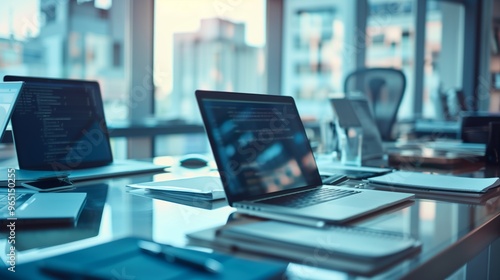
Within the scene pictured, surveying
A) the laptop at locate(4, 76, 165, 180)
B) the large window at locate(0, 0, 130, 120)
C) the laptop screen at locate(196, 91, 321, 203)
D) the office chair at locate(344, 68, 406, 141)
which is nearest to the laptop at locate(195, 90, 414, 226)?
the laptop screen at locate(196, 91, 321, 203)

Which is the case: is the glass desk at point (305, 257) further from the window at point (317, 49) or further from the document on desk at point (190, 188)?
the window at point (317, 49)

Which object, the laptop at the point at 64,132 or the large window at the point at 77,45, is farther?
the large window at the point at 77,45

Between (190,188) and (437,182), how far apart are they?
64 centimetres

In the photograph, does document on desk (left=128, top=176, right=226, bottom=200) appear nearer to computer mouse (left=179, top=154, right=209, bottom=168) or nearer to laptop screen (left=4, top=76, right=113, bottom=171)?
laptop screen (left=4, top=76, right=113, bottom=171)

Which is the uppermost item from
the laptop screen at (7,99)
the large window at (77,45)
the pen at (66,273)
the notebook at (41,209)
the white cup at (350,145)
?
the large window at (77,45)

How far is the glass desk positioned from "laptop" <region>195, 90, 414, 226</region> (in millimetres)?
46

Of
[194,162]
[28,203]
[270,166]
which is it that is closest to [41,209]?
[28,203]

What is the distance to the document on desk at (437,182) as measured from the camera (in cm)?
122

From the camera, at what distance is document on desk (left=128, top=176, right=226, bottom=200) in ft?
3.65

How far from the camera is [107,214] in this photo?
943 mm

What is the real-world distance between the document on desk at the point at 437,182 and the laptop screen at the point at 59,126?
2.82 feet

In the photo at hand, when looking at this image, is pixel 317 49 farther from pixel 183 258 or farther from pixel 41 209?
pixel 183 258

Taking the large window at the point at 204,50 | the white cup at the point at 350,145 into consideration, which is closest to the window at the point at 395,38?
the large window at the point at 204,50

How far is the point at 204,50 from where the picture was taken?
4.55m
